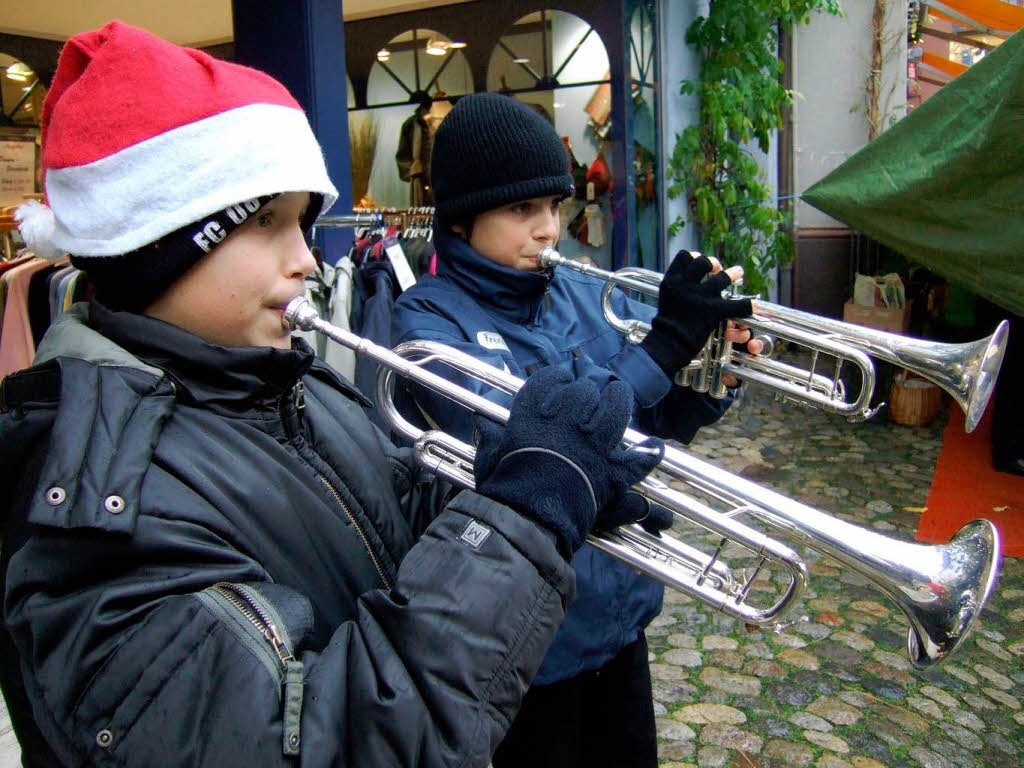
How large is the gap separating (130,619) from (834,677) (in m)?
3.17

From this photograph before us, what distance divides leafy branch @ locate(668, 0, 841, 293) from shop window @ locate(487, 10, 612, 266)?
0.63 m

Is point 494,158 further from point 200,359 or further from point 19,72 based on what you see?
point 19,72

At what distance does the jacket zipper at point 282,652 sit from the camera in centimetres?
90

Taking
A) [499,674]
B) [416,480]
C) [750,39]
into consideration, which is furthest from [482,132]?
[750,39]

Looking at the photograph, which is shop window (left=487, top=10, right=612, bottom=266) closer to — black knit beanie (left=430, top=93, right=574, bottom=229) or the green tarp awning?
the green tarp awning

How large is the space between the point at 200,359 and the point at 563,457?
50cm

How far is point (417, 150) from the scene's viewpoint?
780 cm

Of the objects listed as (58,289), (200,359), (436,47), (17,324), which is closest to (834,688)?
(200,359)

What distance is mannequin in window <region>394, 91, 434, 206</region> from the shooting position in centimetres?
779

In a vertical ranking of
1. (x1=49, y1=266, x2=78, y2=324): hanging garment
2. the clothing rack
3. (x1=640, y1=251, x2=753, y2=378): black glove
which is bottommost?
(x1=49, y1=266, x2=78, y2=324): hanging garment

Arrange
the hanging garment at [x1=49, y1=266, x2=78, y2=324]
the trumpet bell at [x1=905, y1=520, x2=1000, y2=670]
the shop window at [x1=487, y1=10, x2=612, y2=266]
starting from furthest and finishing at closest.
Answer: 1. the shop window at [x1=487, y1=10, x2=612, y2=266]
2. the hanging garment at [x1=49, y1=266, x2=78, y2=324]
3. the trumpet bell at [x1=905, y1=520, x2=1000, y2=670]

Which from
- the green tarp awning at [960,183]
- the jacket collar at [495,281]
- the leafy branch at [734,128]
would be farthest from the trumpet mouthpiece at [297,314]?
the leafy branch at [734,128]

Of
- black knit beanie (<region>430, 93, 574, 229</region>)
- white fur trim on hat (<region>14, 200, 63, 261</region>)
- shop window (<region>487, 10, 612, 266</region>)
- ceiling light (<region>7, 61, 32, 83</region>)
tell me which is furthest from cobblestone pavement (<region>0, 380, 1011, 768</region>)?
ceiling light (<region>7, 61, 32, 83</region>)

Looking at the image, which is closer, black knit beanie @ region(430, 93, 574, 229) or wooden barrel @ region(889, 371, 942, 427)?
black knit beanie @ region(430, 93, 574, 229)
